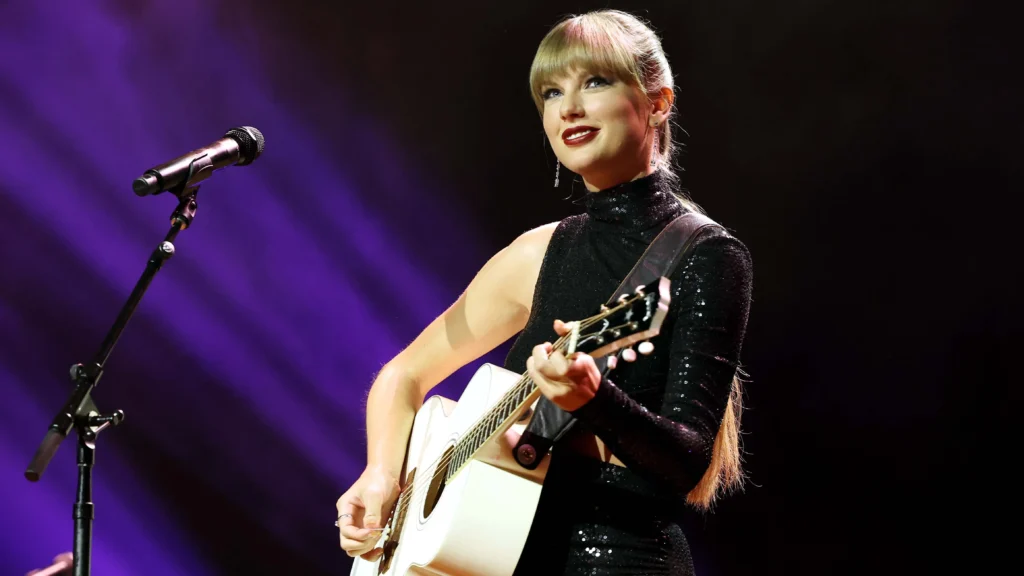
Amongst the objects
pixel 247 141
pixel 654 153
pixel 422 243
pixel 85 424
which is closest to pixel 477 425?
pixel 654 153

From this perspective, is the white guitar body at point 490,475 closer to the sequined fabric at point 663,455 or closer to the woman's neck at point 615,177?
the sequined fabric at point 663,455

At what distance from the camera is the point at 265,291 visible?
4.00 m

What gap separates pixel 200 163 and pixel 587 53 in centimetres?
110

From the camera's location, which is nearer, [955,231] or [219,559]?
[955,231]

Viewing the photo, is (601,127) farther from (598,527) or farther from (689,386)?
(598,527)

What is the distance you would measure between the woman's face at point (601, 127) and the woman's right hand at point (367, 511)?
0.93 m

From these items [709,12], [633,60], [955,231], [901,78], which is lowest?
[955,231]

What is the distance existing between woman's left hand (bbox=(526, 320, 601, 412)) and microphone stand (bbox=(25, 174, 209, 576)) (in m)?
1.22

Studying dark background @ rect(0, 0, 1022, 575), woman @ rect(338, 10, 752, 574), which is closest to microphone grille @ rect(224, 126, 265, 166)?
woman @ rect(338, 10, 752, 574)

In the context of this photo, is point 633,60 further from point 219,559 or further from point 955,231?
point 219,559

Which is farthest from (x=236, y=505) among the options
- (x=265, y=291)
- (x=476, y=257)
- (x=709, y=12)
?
(x=709, y=12)

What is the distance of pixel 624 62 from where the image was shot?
2.02 metres

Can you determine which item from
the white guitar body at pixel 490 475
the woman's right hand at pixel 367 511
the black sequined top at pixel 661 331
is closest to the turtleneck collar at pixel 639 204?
the black sequined top at pixel 661 331

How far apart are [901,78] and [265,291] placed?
277cm
